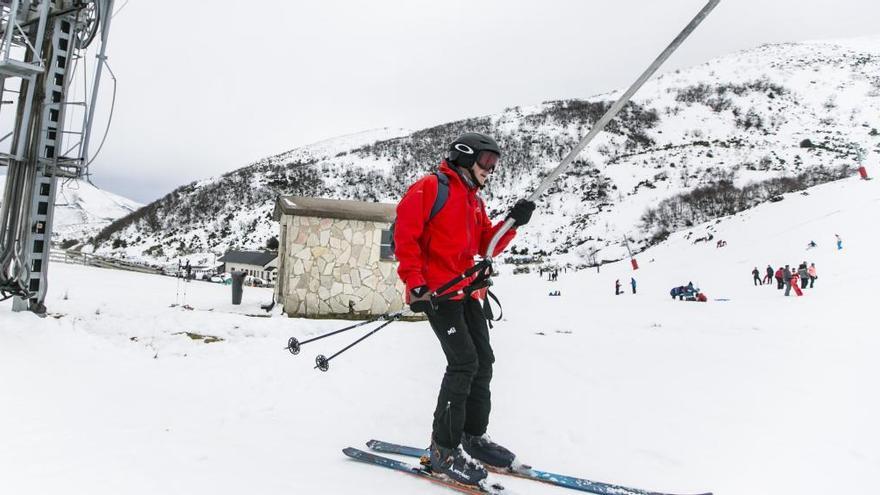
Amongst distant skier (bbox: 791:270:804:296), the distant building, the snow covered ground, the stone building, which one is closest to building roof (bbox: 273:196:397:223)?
the stone building

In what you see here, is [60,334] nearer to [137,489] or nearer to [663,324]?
[137,489]

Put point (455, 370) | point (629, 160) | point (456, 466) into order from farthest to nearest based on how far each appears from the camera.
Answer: point (629, 160) < point (455, 370) < point (456, 466)

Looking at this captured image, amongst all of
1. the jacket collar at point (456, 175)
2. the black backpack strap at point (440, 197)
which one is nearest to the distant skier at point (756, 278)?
the jacket collar at point (456, 175)

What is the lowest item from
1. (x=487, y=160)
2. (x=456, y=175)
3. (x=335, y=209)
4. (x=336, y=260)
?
(x=336, y=260)

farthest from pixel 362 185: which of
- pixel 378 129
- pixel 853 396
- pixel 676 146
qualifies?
pixel 853 396

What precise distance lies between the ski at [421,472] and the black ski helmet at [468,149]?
2.17 metres

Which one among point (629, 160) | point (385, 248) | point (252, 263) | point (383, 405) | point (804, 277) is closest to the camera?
point (383, 405)

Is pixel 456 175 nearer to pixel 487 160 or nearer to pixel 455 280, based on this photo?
pixel 487 160

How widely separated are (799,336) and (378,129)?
199 metres

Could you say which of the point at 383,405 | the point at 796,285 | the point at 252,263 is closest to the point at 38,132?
the point at 383,405

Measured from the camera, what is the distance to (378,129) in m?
199

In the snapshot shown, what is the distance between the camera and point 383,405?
5168mm

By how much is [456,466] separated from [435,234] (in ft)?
5.06

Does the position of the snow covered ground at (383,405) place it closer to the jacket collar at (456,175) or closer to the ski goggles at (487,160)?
the jacket collar at (456,175)
